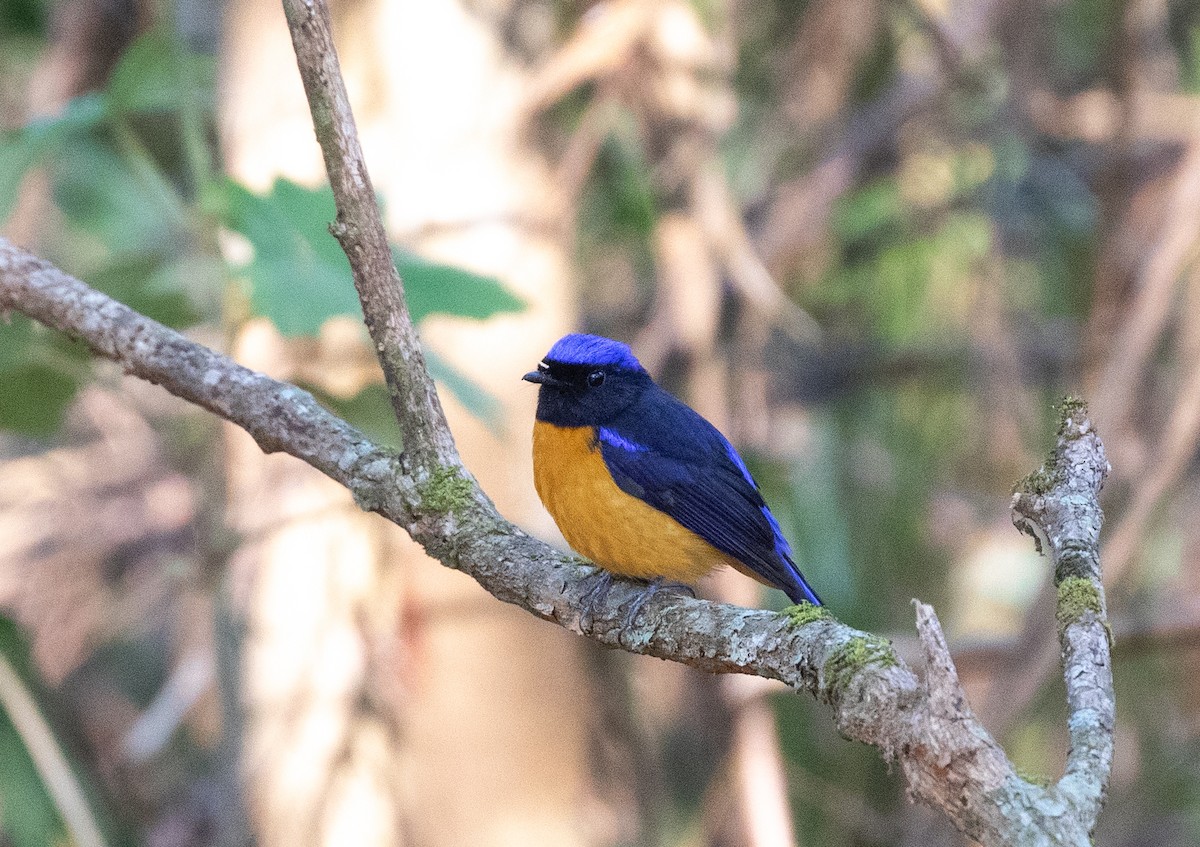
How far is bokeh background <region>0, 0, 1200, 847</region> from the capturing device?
4062 mm

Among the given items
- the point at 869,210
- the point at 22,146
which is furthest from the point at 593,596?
the point at 869,210

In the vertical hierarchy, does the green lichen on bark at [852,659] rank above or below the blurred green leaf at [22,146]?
below

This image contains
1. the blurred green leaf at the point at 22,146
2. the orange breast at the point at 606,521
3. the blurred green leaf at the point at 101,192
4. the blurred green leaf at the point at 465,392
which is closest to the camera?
the orange breast at the point at 606,521

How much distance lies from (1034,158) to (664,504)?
410cm

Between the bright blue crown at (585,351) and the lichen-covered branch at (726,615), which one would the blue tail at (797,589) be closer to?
the lichen-covered branch at (726,615)

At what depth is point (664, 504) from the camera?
3146 mm

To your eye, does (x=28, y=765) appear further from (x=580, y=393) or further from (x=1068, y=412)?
(x=1068, y=412)

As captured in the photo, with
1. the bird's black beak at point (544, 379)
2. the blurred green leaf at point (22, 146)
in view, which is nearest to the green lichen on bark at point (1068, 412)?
the bird's black beak at point (544, 379)

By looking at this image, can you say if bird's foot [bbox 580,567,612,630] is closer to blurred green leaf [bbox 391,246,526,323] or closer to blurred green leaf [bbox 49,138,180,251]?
blurred green leaf [bbox 391,246,526,323]

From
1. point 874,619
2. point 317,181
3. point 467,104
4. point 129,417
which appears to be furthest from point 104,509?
point 874,619

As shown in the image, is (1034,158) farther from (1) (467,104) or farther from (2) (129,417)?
(2) (129,417)

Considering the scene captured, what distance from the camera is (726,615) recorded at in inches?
86.2

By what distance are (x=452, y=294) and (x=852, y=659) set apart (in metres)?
1.86

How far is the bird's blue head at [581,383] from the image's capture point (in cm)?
338
